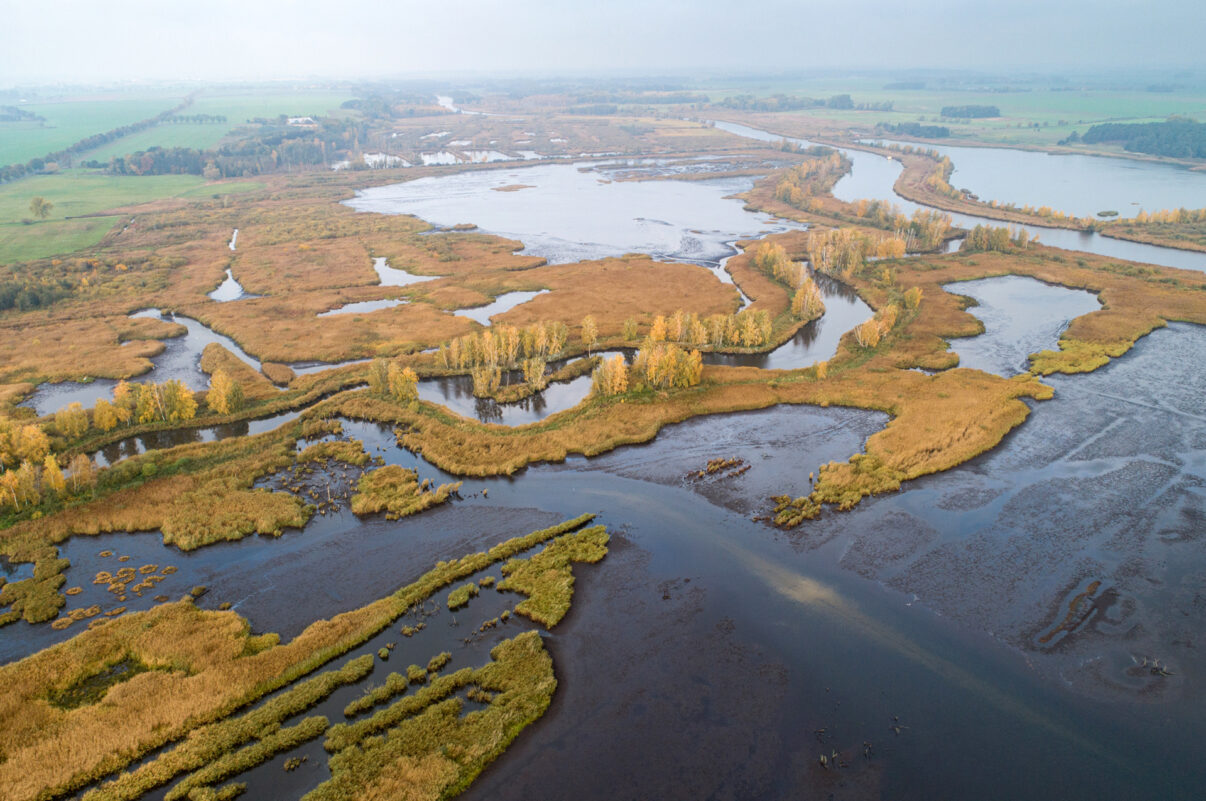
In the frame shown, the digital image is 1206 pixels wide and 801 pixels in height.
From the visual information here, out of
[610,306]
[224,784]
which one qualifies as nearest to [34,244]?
[610,306]

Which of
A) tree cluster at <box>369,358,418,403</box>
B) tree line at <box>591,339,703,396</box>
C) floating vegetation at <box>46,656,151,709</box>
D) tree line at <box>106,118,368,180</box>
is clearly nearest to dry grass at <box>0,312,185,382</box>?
tree cluster at <box>369,358,418,403</box>

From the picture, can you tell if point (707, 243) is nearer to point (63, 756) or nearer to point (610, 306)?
point (610, 306)

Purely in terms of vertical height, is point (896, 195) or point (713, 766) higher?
point (896, 195)

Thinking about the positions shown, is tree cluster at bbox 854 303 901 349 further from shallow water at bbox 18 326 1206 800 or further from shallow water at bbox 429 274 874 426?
shallow water at bbox 18 326 1206 800

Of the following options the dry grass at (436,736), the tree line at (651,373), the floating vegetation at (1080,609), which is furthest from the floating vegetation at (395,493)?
the floating vegetation at (1080,609)

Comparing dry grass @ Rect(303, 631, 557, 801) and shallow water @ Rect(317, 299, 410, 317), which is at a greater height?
shallow water @ Rect(317, 299, 410, 317)
